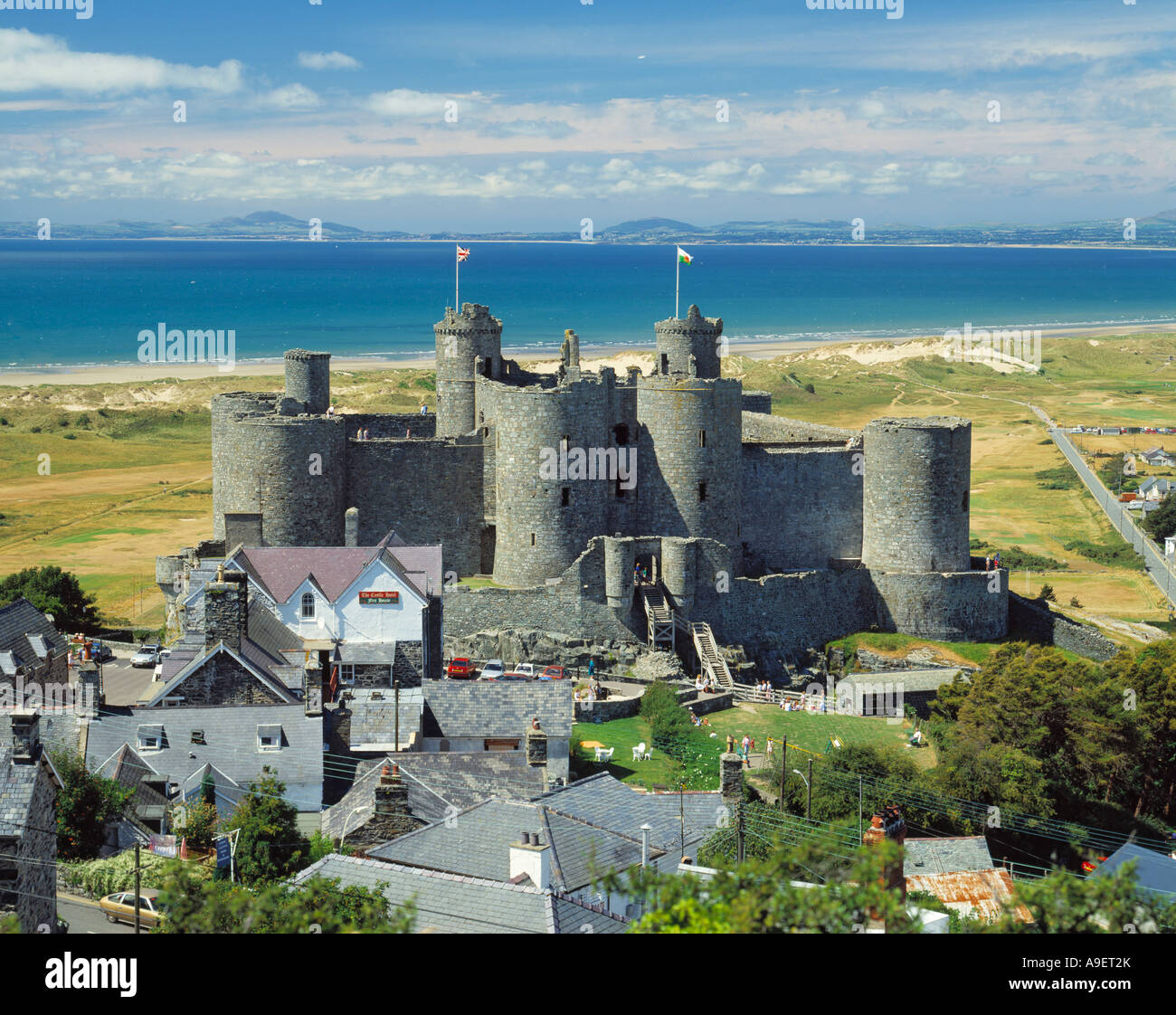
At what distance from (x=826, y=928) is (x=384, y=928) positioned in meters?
5.31

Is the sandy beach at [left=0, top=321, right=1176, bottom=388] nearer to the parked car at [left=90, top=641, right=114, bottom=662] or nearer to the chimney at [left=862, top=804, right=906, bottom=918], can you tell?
the parked car at [left=90, top=641, right=114, bottom=662]

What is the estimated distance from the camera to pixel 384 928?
18797 millimetres

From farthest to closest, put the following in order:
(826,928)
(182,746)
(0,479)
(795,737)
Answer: (0,479)
(795,737)
(182,746)
(826,928)

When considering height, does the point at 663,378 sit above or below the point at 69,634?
above

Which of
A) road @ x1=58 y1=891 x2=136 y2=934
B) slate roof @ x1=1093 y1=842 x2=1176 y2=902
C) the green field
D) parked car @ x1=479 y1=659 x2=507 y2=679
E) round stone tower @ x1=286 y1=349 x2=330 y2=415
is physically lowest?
the green field

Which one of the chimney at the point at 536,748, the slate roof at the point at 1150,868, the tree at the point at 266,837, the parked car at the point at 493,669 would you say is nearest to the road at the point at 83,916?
the tree at the point at 266,837

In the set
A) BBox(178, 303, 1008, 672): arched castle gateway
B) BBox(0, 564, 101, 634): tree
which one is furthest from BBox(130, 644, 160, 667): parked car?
BBox(178, 303, 1008, 672): arched castle gateway

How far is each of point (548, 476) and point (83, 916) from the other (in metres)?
24.2

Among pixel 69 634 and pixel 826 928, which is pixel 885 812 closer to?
pixel 826 928

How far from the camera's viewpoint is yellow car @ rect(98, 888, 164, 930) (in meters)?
25.6

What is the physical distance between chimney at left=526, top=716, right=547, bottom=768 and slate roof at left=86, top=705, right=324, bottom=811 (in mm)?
4171

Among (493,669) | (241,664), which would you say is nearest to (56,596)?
(493,669)

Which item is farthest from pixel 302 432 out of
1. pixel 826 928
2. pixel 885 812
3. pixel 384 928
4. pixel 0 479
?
pixel 0 479

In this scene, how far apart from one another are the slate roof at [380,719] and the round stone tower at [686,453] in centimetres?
1510
